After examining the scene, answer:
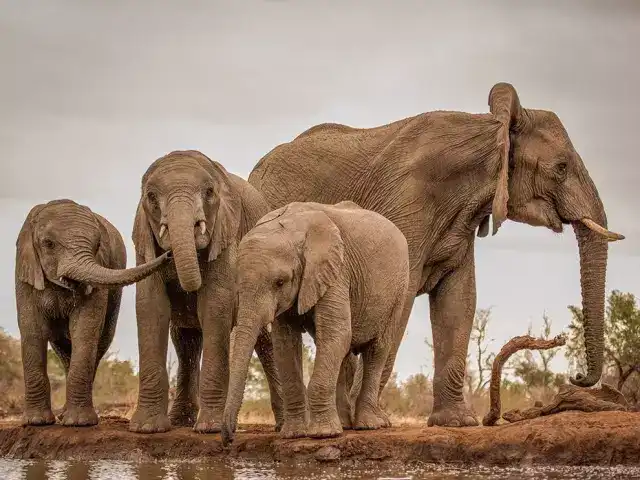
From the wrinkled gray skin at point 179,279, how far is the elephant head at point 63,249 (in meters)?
0.49

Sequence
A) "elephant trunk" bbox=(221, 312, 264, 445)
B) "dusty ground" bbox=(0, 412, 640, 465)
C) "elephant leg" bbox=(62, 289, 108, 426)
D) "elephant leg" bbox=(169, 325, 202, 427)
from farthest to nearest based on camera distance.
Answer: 1. "elephant leg" bbox=(169, 325, 202, 427)
2. "elephant leg" bbox=(62, 289, 108, 426)
3. "dusty ground" bbox=(0, 412, 640, 465)
4. "elephant trunk" bbox=(221, 312, 264, 445)

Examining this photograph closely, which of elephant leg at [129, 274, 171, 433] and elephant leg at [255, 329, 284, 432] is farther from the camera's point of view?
elephant leg at [255, 329, 284, 432]

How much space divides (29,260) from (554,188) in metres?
5.51

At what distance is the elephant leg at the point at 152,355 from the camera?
15391mm

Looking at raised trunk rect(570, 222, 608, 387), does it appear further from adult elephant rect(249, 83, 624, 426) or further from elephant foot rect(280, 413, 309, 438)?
Result: elephant foot rect(280, 413, 309, 438)

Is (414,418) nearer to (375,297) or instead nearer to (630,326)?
(630,326)

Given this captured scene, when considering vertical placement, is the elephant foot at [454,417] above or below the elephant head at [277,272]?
below

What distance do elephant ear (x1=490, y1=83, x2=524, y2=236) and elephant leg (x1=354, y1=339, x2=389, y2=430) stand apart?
2.32m

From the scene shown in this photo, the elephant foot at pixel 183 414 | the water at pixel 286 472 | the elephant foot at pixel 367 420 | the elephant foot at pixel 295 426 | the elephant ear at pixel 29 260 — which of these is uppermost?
the elephant ear at pixel 29 260

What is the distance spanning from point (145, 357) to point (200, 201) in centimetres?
158

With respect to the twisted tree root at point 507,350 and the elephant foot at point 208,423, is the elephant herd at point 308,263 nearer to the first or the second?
the elephant foot at point 208,423

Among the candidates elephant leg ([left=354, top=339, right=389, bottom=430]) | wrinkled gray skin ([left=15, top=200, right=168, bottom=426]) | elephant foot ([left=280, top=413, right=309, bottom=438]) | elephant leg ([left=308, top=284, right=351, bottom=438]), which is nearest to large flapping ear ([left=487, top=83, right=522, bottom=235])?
elephant leg ([left=354, top=339, right=389, bottom=430])

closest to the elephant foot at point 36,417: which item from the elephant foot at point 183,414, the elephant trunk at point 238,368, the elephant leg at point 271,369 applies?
the elephant foot at point 183,414

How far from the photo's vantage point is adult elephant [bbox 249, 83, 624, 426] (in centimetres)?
1731
